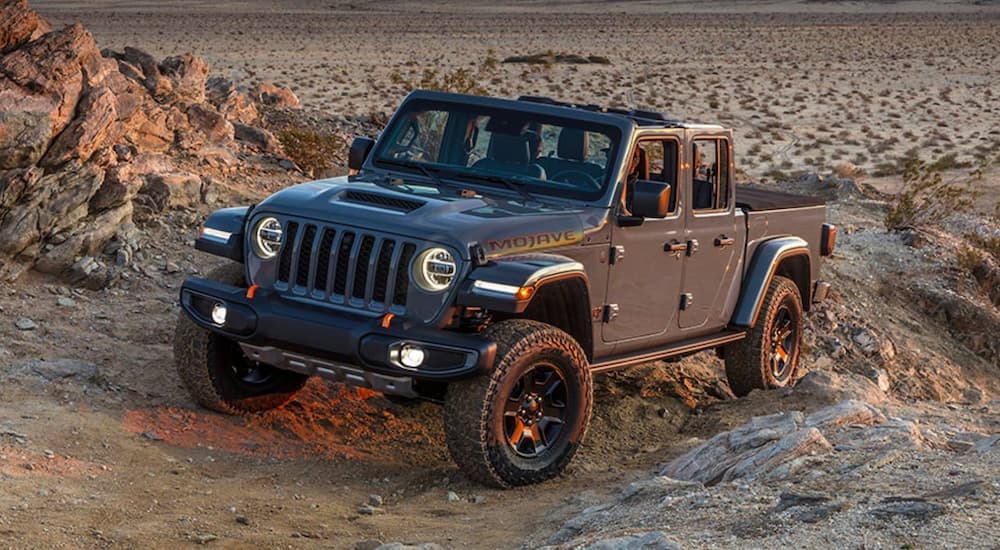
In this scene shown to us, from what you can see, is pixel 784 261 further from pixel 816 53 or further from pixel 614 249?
pixel 816 53

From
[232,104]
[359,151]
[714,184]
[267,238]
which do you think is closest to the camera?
[267,238]

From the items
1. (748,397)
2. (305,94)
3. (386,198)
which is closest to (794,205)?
(748,397)

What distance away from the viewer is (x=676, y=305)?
9461 mm

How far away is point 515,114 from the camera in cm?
917

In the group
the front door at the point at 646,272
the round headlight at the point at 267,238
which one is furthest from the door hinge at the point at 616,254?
the round headlight at the point at 267,238

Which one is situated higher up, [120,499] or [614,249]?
[614,249]

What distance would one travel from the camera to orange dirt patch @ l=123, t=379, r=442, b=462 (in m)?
8.77

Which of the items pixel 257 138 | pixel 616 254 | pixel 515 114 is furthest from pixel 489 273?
pixel 257 138

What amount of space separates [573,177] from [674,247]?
2.88ft

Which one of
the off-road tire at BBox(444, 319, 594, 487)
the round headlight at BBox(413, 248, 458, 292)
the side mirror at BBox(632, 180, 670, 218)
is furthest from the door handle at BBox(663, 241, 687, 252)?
the round headlight at BBox(413, 248, 458, 292)

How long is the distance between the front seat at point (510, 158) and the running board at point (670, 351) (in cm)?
124

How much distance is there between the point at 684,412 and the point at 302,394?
Answer: 9.42 feet

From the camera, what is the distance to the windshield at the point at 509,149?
29.1 ft

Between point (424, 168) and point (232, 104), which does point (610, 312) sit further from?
point (232, 104)
